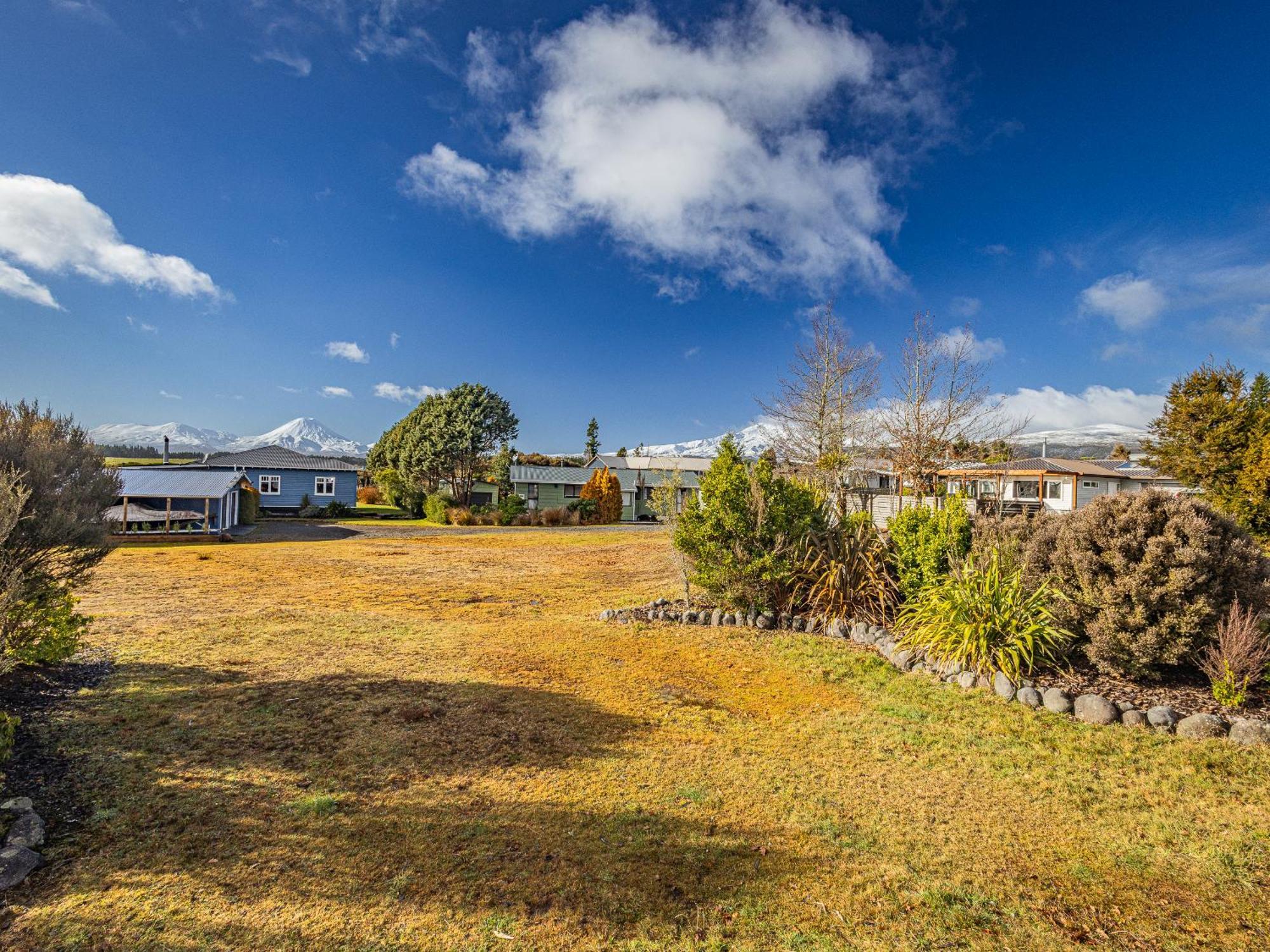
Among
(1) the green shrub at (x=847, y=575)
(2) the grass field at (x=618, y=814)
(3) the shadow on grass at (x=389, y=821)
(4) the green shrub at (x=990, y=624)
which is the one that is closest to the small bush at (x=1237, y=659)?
(2) the grass field at (x=618, y=814)

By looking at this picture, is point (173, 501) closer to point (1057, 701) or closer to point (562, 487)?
point (562, 487)

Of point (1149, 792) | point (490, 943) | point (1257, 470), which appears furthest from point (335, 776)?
point (1257, 470)

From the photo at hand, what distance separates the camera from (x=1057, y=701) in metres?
5.28

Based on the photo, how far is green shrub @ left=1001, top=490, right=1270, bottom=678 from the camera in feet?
17.2

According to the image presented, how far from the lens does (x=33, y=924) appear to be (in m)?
2.55

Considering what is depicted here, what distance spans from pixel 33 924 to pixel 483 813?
2.08m

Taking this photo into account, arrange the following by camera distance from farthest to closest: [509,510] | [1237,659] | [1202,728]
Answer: [509,510]
[1237,659]
[1202,728]

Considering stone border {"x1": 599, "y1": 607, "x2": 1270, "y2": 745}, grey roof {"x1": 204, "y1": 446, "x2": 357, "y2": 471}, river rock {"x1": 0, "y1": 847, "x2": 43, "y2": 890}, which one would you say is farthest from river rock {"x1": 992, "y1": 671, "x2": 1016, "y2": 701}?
grey roof {"x1": 204, "y1": 446, "x2": 357, "y2": 471}

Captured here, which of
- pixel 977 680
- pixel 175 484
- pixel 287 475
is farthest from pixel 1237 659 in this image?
pixel 287 475

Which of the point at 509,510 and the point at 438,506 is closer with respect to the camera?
the point at 438,506

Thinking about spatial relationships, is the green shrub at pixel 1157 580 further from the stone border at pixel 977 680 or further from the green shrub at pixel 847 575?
the green shrub at pixel 847 575

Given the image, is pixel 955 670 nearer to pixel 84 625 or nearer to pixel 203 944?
pixel 203 944

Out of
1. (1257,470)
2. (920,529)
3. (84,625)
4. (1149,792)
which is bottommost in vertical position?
(1149,792)

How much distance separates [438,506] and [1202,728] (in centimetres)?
3150
